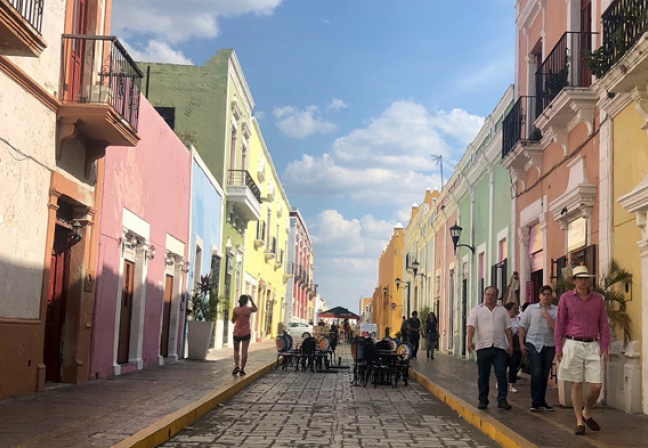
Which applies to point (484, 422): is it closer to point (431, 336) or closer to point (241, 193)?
point (431, 336)

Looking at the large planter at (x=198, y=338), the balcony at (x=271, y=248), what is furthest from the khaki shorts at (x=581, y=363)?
the balcony at (x=271, y=248)

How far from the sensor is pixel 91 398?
400 inches

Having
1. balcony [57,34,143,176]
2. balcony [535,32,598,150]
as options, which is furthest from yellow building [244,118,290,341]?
balcony [57,34,143,176]

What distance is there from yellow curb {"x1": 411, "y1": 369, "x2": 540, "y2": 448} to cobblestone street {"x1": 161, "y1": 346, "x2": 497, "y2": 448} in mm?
102

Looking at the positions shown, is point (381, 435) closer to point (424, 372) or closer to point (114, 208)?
point (114, 208)

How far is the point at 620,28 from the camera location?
10.1 m

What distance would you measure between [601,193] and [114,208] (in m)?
7.64

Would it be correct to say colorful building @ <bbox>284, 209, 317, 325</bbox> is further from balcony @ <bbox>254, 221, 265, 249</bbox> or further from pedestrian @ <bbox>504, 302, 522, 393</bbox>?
pedestrian @ <bbox>504, 302, 522, 393</bbox>

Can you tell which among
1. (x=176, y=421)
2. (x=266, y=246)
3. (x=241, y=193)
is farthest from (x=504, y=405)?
(x=266, y=246)

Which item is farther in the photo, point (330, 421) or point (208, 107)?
point (208, 107)

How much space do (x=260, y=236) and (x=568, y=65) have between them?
81.2 ft

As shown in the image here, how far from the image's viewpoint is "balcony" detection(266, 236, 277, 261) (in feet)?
133

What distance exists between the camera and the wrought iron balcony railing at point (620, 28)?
382 inches

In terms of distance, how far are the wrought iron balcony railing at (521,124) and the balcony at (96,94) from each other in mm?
7717
